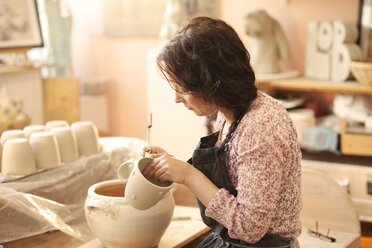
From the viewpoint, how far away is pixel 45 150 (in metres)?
1.79

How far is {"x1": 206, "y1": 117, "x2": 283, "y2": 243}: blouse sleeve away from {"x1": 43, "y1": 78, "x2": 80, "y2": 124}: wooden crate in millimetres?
2319

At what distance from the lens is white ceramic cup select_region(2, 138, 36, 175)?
1.72 metres

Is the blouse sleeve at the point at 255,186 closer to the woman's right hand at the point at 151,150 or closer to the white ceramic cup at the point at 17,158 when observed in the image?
the woman's right hand at the point at 151,150

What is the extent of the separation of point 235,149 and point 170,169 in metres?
0.15

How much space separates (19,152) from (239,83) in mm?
892

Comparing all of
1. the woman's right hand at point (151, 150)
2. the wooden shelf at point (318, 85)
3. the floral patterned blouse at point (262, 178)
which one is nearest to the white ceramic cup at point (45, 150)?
the woman's right hand at point (151, 150)

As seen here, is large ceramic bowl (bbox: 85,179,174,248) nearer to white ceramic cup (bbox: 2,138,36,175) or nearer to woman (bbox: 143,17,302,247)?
woman (bbox: 143,17,302,247)

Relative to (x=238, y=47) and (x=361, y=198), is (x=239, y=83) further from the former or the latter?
(x=361, y=198)

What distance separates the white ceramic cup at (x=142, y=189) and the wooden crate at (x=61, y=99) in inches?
84.4

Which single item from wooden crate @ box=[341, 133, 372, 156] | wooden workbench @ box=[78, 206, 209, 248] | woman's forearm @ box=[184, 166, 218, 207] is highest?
woman's forearm @ box=[184, 166, 218, 207]

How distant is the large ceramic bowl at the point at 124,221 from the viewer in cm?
134

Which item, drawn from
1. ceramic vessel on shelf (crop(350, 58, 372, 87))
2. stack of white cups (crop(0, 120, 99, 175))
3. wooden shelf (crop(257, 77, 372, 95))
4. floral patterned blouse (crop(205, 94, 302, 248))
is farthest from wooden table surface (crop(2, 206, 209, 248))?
ceramic vessel on shelf (crop(350, 58, 372, 87))

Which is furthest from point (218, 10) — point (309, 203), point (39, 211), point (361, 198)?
point (39, 211)

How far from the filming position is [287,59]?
3.04m
